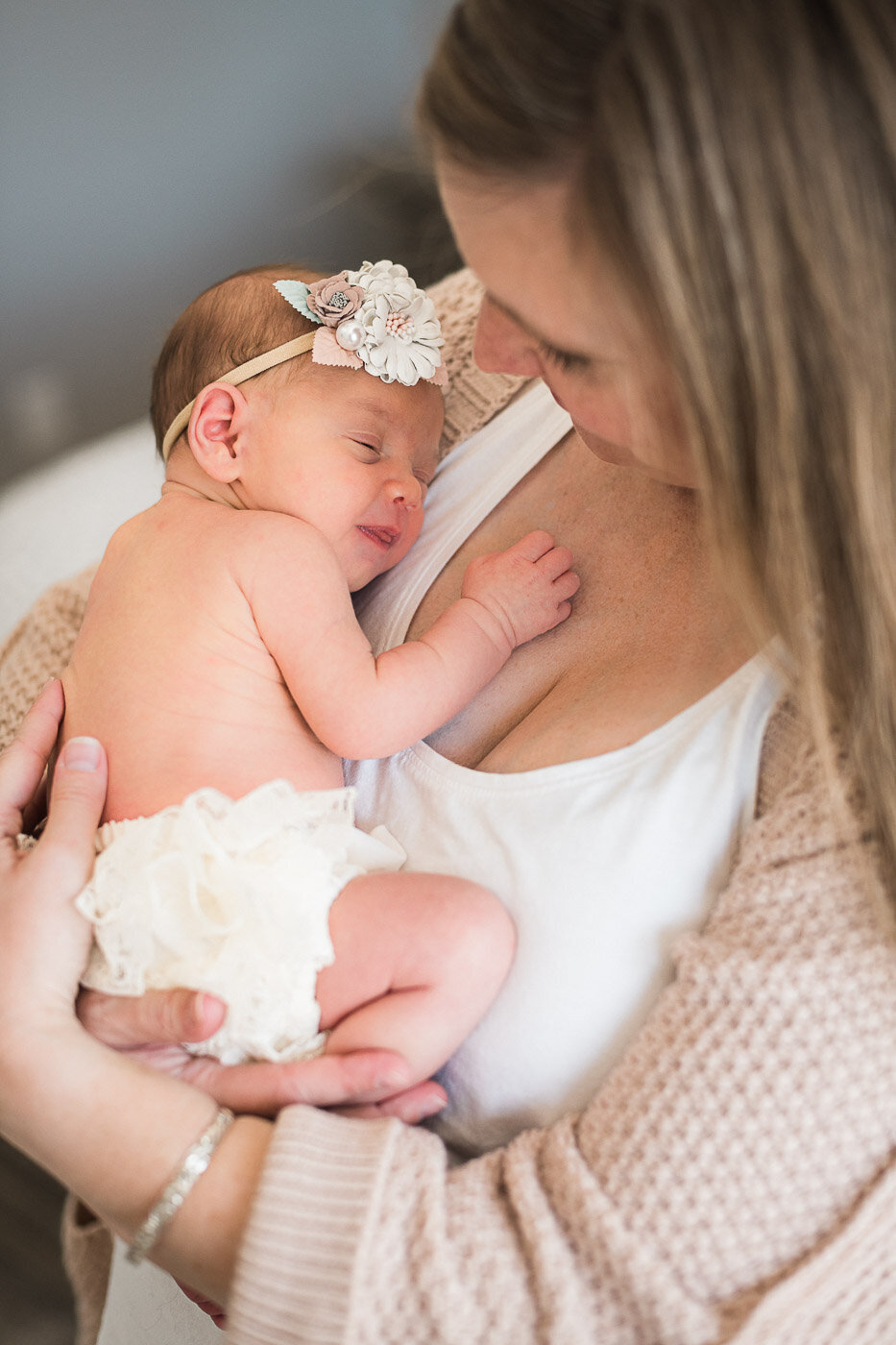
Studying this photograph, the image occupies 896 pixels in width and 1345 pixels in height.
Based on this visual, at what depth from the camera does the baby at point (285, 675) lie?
99 centimetres

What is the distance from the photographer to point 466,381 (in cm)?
144

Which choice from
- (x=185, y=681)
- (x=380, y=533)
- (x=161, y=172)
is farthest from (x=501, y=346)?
(x=161, y=172)

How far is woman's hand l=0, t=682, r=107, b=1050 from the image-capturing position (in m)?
0.98

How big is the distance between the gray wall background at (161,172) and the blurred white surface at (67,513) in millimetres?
983

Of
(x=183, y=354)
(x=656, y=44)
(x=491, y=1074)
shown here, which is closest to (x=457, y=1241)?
(x=491, y=1074)

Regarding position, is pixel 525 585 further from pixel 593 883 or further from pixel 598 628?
pixel 593 883

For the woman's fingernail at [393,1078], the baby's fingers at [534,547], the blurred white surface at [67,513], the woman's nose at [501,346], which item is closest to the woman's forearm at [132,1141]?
Result: the woman's fingernail at [393,1078]

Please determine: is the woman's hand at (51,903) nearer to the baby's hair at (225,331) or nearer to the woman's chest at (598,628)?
the woman's chest at (598,628)

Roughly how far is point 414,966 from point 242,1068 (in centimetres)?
20

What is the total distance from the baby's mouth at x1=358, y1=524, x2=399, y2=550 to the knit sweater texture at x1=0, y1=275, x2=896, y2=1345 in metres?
0.64

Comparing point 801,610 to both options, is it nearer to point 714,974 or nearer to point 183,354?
point 714,974

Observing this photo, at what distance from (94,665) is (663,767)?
653mm

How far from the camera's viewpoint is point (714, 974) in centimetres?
87

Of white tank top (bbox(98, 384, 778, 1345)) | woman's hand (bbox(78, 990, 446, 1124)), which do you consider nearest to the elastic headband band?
→ white tank top (bbox(98, 384, 778, 1345))
